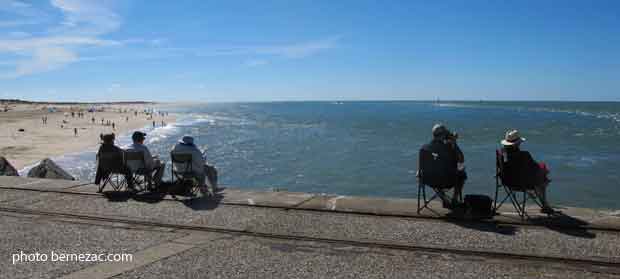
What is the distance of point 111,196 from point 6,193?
202 centimetres

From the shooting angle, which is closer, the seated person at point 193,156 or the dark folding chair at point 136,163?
the seated person at point 193,156

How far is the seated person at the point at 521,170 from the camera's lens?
6.00 metres

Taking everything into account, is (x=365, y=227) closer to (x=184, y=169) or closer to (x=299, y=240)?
(x=299, y=240)

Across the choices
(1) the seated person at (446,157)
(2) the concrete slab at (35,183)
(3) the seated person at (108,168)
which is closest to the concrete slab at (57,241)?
(3) the seated person at (108,168)

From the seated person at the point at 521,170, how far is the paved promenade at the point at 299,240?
0.42 meters

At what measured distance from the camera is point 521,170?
602 cm

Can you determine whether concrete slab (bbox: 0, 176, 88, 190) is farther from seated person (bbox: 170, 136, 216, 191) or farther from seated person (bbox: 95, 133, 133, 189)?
seated person (bbox: 170, 136, 216, 191)

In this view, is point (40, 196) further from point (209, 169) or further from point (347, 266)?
point (347, 266)

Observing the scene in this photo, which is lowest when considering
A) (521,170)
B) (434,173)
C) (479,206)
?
(479,206)

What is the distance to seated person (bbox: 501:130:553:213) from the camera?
6.00m

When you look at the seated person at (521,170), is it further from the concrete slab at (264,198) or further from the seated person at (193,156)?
the seated person at (193,156)

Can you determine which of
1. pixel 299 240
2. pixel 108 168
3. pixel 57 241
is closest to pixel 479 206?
pixel 299 240

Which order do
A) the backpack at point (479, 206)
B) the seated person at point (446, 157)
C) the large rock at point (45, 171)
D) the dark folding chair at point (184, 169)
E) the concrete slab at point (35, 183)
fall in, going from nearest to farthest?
the backpack at point (479, 206) → the seated person at point (446, 157) → the dark folding chair at point (184, 169) → the concrete slab at point (35, 183) → the large rock at point (45, 171)

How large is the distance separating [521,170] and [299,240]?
9.97 feet
